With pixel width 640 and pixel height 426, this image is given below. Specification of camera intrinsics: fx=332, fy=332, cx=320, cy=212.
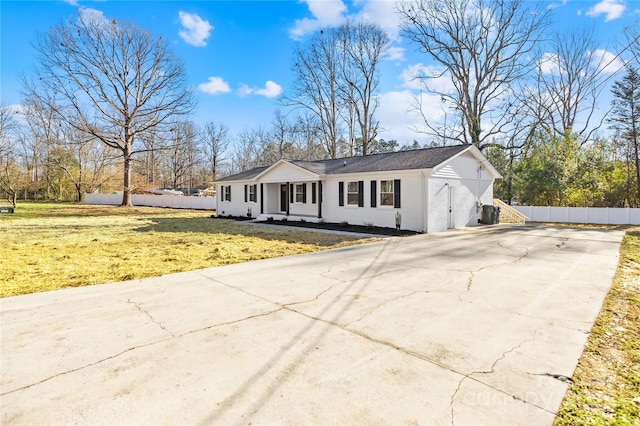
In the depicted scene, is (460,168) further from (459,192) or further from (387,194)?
(387,194)

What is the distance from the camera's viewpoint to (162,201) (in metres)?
36.8

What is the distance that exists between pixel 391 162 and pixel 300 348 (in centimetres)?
1320

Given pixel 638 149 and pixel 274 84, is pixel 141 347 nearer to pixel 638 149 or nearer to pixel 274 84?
pixel 638 149

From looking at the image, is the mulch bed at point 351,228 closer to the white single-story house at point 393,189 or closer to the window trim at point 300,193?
the white single-story house at point 393,189

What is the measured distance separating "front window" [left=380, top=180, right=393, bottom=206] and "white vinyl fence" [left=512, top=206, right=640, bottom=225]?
10182 millimetres

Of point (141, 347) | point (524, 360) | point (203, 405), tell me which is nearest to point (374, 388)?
point (203, 405)

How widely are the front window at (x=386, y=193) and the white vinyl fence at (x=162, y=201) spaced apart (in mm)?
22821

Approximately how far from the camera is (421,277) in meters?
6.25

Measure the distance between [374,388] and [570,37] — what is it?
36.6 meters

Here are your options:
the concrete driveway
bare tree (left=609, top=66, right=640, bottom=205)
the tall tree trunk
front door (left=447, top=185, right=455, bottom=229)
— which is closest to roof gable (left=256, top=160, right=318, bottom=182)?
front door (left=447, top=185, right=455, bottom=229)

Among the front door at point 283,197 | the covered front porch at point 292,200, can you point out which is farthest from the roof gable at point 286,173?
the front door at point 283,197

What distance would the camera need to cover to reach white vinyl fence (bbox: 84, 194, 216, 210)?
33.8 m

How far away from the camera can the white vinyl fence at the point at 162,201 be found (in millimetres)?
33781

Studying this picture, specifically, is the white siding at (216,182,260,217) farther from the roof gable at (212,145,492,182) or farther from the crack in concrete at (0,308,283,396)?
the crack in concrete at (0,308,283,396)
